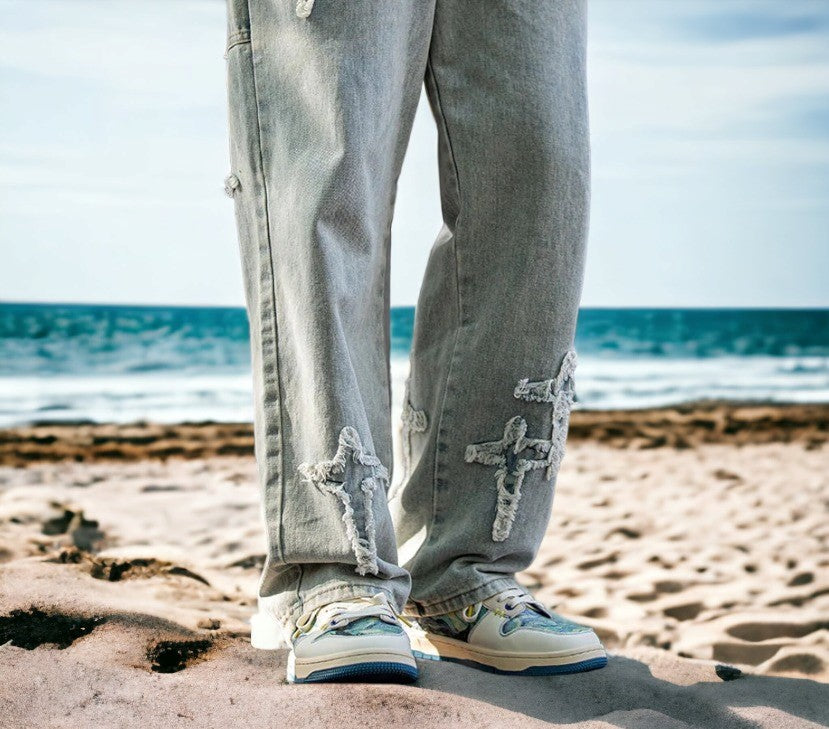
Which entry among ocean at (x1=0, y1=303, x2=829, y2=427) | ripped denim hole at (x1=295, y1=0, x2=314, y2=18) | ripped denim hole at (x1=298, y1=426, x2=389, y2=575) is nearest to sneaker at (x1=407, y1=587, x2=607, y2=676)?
ripped denim hole at (x1=298, y1=426, x2=389, y2=575)

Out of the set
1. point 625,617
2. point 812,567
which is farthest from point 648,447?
point 625,617

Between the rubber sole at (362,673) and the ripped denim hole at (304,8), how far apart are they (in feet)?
2.59

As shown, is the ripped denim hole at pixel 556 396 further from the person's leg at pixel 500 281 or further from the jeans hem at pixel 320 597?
the jeans hem at pixel 320 597

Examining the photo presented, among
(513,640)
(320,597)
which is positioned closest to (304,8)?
(320,597)

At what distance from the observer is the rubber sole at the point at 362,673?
3.53 ft

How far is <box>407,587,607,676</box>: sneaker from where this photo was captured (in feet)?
3.99

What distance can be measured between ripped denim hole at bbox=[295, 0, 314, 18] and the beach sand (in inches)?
31.9

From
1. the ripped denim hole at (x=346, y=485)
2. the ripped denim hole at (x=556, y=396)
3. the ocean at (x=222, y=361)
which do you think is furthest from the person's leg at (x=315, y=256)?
the ocean at (x=222, y=361)

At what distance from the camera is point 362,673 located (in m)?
1.08

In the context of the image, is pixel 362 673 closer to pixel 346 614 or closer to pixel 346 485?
pixel 346 614

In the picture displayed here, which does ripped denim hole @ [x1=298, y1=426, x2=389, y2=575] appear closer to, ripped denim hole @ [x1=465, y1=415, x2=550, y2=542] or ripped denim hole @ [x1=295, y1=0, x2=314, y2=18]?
ripped denim hole @ [x1=465, y1=415, x2=550, y2=542]

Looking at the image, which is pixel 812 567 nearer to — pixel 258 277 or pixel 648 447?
pixel 258 277

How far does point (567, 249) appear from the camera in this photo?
1.26 metres

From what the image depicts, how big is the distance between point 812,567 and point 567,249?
4.84 ft
